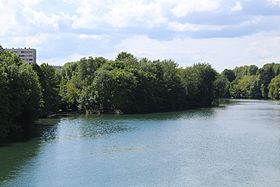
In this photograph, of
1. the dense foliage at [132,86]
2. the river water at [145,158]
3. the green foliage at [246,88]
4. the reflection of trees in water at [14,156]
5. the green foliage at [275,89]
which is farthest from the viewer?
the green foliage at [246,88]

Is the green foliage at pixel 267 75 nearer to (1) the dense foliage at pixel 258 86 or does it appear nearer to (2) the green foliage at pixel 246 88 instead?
(1) the dense foliage at pixel 258 86

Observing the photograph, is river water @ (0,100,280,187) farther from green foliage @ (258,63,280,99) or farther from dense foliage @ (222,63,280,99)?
green foliage @ (258,63,280,99)

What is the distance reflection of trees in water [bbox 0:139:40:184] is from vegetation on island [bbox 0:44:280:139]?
3.91m

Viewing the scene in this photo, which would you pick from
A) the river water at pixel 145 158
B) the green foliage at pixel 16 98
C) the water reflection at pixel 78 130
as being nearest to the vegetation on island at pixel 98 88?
the green foliage at pixel 16 98

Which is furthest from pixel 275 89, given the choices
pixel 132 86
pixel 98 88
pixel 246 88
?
pixel 98 88

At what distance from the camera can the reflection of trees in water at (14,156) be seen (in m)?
35.2

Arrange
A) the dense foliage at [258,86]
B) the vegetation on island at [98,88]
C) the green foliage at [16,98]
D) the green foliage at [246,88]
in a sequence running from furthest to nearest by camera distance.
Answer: the green foliage at [246,88], the dense foliage at [258,86], the vegetation on island at [98,88], the green foliage at [16,98]

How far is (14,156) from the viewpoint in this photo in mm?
41656

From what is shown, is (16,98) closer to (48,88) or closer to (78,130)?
(78,130)

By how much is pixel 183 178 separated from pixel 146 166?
16.3ft

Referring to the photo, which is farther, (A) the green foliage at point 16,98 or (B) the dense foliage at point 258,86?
(B) the dense foliage at point 258,86

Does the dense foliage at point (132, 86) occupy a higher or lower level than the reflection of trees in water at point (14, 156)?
higher

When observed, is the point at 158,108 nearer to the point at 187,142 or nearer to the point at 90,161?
the point at 187,142

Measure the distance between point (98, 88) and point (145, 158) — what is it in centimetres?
5604
